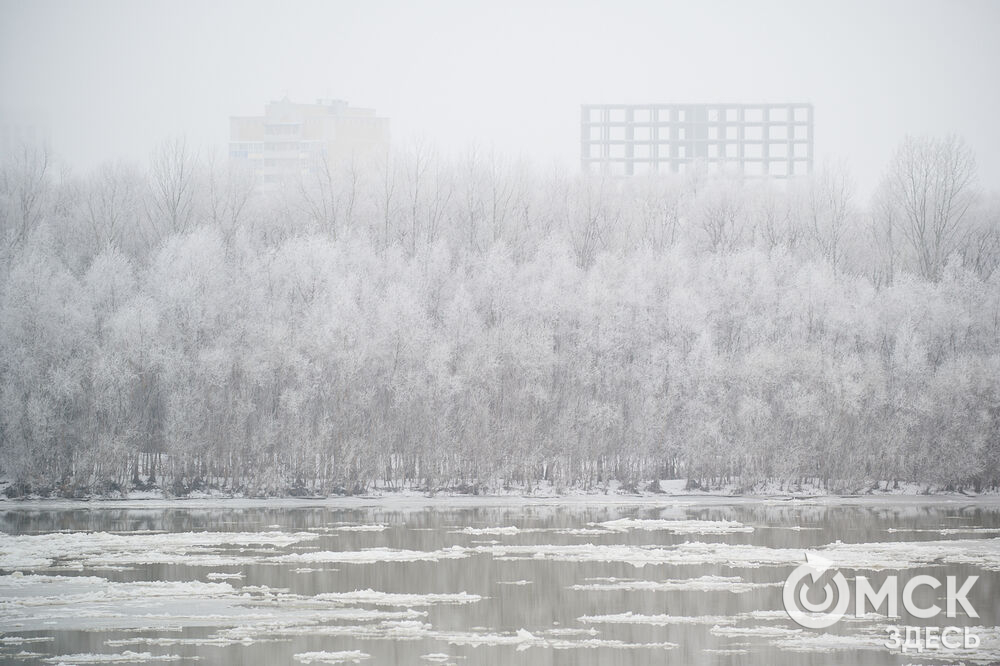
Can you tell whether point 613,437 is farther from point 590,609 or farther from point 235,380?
point 590,609

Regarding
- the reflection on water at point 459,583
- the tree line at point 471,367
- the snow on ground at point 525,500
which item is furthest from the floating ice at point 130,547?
the tree line at point 471,367

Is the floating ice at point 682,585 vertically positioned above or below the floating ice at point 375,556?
above

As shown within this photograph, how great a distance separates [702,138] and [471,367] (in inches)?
4001

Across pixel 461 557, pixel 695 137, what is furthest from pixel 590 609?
pixel 695 137

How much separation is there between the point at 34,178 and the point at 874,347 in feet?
168

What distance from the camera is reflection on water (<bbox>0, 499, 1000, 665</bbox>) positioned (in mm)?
23891

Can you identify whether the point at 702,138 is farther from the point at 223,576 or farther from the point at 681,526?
the point at 223,576

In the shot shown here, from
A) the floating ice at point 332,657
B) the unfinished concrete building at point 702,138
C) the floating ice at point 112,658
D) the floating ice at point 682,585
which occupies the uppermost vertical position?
the unfinished concrete building at point 702,138

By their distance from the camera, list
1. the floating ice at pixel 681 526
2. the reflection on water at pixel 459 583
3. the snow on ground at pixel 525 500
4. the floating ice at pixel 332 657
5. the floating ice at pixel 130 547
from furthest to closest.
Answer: the snow on ground at pixel 525 500
the floating ice at pixel 681 526
the floating ice at pixel 130 547
the reflection on water at pixel 459 583
the floating ice at pixel 332 657

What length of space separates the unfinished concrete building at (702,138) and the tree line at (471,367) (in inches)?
3263

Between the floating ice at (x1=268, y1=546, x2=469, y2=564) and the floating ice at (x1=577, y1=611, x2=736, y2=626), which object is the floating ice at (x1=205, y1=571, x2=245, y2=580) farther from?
the floating ice at (x1=577, y1=611, x2=736, y2=626)

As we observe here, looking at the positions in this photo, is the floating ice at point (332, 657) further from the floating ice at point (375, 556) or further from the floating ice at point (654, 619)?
the floating ice at point (375, 556)

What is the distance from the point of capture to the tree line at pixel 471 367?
55125 mm

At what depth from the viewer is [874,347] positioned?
2452 inches
